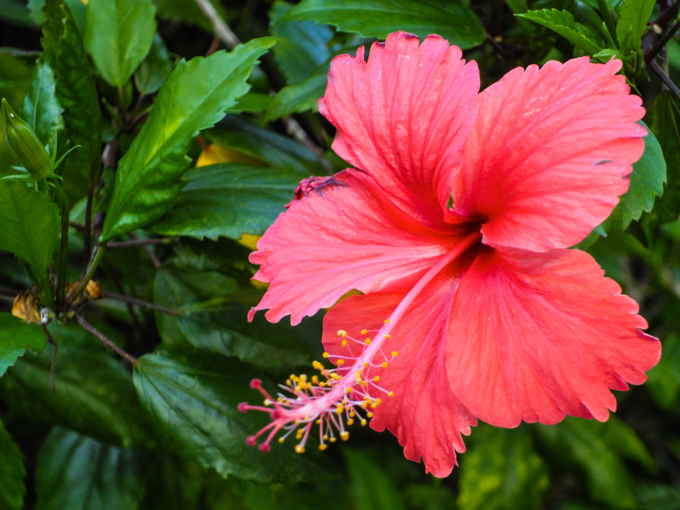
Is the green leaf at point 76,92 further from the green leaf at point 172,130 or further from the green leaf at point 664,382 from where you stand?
the green leaf at point 664,382

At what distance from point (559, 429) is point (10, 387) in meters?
1.34

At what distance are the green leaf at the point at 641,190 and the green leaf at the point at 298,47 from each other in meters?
0.78

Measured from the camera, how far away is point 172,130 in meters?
0.67

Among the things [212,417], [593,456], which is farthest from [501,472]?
[212,417]

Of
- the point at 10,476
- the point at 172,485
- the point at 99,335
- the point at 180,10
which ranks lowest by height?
the point at 172,485

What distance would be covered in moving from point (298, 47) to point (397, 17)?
0.53 metres

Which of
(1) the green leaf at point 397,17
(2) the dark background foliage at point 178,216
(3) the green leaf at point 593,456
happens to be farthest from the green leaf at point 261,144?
(3) the green leaf at point 593,456

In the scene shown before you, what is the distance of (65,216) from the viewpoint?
67 centimetres

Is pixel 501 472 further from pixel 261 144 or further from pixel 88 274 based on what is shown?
pixel 88 274

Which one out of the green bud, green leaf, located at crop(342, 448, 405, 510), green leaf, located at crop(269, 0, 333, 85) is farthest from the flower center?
green leaf, located at crop(342, 448, 405, 510)

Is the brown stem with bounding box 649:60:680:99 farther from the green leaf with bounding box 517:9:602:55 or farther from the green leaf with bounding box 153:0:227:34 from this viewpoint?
the green leaf with bounding box 153:0:227:34

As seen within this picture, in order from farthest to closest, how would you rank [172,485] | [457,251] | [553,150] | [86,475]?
[172,485] < [86,475] < [457,251] < [553,150]

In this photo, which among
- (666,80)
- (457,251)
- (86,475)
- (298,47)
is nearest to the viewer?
(457,251)

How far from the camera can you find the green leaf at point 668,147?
711 mm
